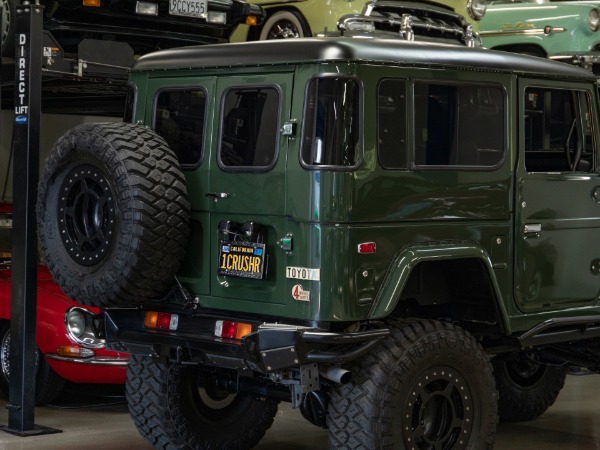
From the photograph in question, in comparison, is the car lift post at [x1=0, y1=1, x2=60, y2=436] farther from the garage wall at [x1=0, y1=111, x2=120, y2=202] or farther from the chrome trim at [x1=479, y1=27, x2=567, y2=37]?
the chrome trim at [x1=479, y1=27, x2=567, y2=37]

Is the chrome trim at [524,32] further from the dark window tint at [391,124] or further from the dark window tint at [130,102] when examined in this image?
the dark window tint at [391,124]

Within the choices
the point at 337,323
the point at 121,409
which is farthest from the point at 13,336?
the point at 337,323

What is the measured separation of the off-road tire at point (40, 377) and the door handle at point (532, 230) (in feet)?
11.8

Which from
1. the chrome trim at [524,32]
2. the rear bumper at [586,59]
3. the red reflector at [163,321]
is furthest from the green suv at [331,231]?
the chrome trim at [524,32]

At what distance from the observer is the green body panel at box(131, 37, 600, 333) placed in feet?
18.7

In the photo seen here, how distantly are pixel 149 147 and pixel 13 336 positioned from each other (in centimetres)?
225

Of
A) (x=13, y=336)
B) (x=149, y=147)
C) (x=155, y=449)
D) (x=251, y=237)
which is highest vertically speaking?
(x=149, y=147)

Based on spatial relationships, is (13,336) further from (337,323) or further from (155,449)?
(337,323)

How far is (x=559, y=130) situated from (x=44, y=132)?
828 cm

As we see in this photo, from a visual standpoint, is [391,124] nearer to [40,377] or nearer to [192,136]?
[192,136]

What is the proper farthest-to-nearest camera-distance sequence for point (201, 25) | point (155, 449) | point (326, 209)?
point (201, 25)
point (155, 449)
point (326, 209)

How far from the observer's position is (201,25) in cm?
962

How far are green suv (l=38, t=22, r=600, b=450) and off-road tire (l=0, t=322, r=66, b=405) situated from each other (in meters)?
1.73

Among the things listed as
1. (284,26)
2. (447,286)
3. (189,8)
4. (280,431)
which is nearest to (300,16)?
(284,26)
